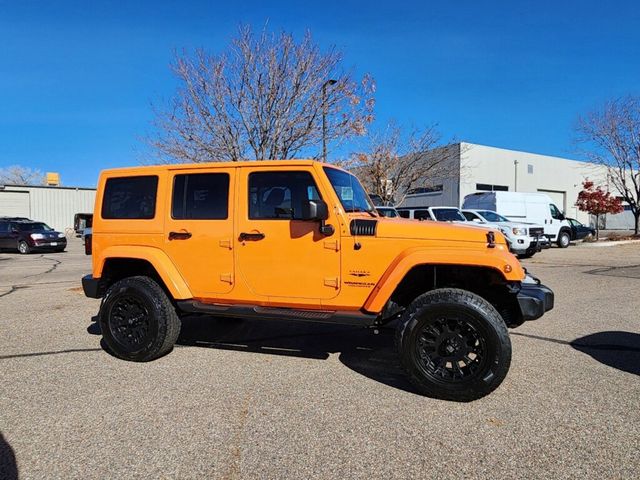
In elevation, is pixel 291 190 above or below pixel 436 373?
above

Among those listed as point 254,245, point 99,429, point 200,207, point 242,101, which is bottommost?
point 99,429

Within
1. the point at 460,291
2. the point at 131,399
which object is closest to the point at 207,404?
the point at 131,399

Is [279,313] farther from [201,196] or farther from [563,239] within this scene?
[563,239]

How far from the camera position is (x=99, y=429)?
127 inches

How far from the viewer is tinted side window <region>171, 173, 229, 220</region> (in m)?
4.51

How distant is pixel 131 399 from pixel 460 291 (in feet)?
9.63

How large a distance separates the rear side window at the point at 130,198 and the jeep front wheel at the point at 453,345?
291 cm

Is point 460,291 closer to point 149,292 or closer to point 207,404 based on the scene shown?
point 207,404

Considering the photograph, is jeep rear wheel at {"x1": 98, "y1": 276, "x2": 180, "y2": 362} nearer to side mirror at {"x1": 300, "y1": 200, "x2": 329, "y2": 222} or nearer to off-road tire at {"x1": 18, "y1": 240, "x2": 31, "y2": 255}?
side mirror at {"x1": 300, "y1": 200, "x2": 329, "y2": 222}

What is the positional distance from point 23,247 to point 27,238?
0.59 m

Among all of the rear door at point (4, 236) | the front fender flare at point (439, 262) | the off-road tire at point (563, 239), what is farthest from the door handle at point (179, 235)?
the off-road tire at point (563, 239)

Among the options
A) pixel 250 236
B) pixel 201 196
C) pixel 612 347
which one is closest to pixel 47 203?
pixel 201 196

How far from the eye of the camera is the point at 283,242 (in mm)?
4227

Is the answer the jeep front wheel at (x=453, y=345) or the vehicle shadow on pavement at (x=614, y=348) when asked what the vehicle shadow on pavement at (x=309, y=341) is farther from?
the vehicle shadow on pavement at (x=614, y=348)
